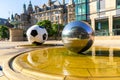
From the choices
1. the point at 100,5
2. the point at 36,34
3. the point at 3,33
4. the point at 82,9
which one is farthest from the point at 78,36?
the point at 3,33

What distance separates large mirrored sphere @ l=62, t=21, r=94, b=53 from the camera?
10729 mm

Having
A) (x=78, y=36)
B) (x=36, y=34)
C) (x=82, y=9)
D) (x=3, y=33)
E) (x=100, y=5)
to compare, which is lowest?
(x=78, y=36)

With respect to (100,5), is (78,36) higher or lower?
lower

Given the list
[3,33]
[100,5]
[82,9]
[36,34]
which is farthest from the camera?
[3,33]

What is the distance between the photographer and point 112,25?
47.2 m

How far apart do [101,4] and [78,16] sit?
28.6 ft

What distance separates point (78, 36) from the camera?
1069 centimetres

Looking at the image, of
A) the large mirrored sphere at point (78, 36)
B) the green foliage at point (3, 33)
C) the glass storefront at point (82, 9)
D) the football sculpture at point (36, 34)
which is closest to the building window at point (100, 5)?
the glass storefront at point (82, 9)

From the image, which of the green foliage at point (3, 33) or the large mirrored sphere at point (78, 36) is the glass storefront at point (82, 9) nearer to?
the green foliage at point (3, 33)

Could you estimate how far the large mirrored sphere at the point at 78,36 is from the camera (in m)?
10.7

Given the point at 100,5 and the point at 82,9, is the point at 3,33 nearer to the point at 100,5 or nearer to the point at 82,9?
the point at 82,9

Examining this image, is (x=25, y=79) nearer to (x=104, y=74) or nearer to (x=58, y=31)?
(x=104, y=74)

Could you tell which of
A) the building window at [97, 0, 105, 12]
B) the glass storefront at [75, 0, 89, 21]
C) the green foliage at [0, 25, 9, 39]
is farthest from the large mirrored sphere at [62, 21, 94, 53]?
the green foliage at [0, 25, 9, 39]

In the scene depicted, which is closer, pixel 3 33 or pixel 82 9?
pixel 82 9
